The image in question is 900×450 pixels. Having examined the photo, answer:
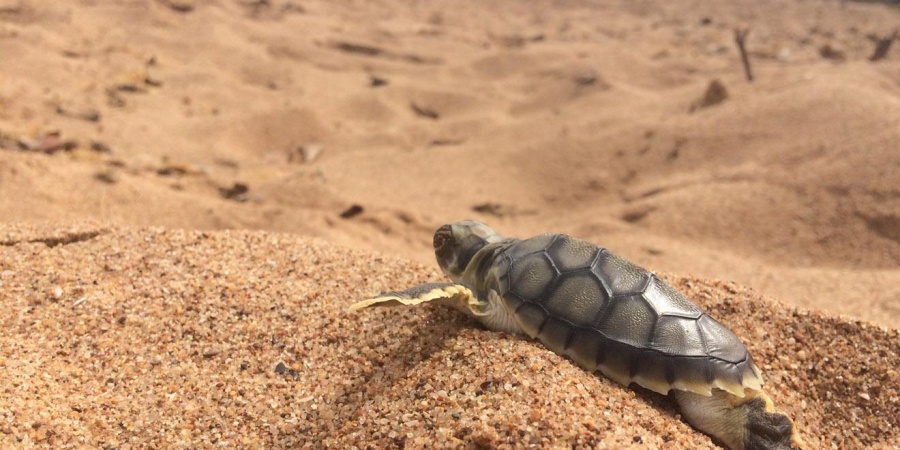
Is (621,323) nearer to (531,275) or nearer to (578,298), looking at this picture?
(578,298)

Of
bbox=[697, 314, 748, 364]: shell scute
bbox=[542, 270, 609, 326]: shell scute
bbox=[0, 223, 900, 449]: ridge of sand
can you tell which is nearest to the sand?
bbox=[0, 223, 900, 449]: ridge of sand

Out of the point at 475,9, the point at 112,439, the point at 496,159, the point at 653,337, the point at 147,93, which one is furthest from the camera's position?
the point at 475,9

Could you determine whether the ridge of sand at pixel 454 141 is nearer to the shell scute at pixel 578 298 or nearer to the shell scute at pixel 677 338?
the shell scute at pixel 677 338

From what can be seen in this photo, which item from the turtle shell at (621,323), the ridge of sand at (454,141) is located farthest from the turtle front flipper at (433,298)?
the ridge of sand at (454,141)

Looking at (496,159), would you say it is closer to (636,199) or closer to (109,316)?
(636,199)

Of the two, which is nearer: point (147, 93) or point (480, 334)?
point (480, 334)

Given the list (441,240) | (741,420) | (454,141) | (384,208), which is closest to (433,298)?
(441,240)

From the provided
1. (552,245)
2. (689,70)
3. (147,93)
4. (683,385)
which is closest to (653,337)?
(683,385)

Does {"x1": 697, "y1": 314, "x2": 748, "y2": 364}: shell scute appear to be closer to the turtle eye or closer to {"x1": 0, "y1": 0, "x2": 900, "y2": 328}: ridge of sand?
the turtle eye
